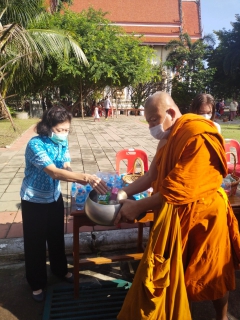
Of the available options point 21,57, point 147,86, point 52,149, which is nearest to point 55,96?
point 147,86

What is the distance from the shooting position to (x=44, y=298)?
8.24 feet

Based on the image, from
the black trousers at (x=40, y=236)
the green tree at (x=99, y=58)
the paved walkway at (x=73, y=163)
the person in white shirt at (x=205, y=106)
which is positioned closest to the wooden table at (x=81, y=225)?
the black trousers at (x=40, y=236)

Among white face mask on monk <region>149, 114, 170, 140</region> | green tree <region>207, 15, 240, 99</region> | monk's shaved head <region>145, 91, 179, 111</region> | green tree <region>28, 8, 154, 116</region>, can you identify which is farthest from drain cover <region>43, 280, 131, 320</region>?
green tree <region>207, 15, 240, 99</region>

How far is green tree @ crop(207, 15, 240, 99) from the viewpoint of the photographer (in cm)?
2461

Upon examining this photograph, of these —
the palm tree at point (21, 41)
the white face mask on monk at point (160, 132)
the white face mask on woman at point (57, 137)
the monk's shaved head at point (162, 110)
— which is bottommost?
the white face mask on woman at point (57, 137)

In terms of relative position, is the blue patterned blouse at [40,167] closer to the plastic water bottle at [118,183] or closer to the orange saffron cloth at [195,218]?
the plastic water bottle at [118,183]

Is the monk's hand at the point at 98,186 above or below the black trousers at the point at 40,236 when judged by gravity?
above

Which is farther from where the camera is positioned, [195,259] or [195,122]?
[195,259]

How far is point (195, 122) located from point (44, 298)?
1.91 metres

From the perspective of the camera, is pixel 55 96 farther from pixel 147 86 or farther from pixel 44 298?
pixel 44 298

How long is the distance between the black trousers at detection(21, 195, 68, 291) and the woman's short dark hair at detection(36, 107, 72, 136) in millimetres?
578

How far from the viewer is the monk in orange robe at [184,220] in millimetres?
1710

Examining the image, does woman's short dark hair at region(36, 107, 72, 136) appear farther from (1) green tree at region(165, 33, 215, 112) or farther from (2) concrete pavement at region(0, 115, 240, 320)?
(1) green tree at region(165, 33, 215, 112)

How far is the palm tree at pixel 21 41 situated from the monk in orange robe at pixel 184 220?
8008 mm
